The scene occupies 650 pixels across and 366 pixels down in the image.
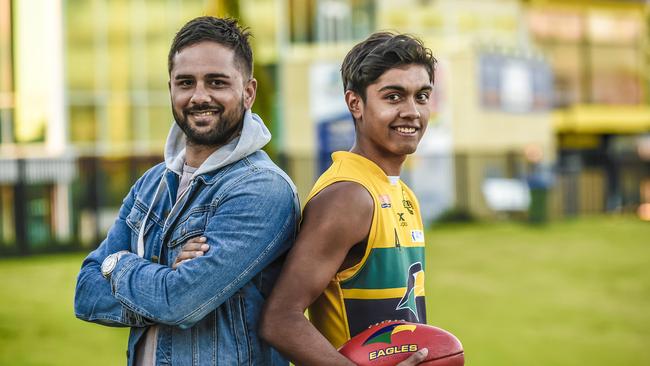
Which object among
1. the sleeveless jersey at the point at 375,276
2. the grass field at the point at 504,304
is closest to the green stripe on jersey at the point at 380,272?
the sleeveless jersey at the point at 375,276

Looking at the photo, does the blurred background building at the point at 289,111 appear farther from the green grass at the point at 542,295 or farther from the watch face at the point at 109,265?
the watch face at the point at 109,265

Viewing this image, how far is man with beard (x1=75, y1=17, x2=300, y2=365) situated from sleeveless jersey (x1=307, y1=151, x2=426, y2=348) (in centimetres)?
19

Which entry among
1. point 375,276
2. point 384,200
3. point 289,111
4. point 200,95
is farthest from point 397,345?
point 289,111

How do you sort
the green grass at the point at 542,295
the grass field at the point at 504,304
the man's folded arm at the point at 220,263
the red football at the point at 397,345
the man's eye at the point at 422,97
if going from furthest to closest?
the green grass at the point at 542,295 < the grass field at the point at 504,304 < the man's eye at the point at 422,97 < the red football at the point at 397,345 < the man's folded arm at the point at 220,263

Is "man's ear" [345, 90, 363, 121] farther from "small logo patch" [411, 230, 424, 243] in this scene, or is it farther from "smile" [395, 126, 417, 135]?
"small logo patch" [411, 230, 424, 243]

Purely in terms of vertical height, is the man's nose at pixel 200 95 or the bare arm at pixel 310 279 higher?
the man's nose at pixel 200 95

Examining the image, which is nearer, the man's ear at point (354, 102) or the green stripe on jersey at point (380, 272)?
the green stripe on jersey at point (380, 272)

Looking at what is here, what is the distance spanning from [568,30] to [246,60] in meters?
37.4

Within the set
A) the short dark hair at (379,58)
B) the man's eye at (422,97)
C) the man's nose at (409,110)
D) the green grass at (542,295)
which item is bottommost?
the green grass at (542,295)

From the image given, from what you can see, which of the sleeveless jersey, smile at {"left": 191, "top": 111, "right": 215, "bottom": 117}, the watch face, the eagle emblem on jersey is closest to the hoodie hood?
smile at {"left": 191, "top": 111, "right": 215, "bottom": 117}

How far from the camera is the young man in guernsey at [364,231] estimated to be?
254 cm

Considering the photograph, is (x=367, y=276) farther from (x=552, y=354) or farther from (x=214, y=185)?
(x=552, y=354)

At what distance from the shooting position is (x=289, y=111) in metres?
24.1

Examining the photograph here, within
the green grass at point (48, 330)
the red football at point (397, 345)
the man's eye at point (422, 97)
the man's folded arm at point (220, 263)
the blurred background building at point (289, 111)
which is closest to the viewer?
the man's folded arm at point (220, 263)
